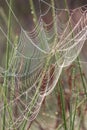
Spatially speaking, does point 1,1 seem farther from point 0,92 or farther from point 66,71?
point 0,92

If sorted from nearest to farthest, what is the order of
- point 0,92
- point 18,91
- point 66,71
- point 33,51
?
1. point 0,92
2. point 18,91
3. point 66,71
4. point 33,51

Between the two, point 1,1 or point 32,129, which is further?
point 1,1

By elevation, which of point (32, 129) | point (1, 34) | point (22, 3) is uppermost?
point (22, 3)

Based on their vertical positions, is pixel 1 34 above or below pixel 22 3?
below

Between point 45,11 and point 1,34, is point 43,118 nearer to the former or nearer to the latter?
point 1,34

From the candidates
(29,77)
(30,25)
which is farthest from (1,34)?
(29,77)

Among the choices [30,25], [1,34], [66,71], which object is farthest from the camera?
[30,25]

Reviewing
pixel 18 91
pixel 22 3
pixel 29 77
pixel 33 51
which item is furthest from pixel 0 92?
pixel 22 3
